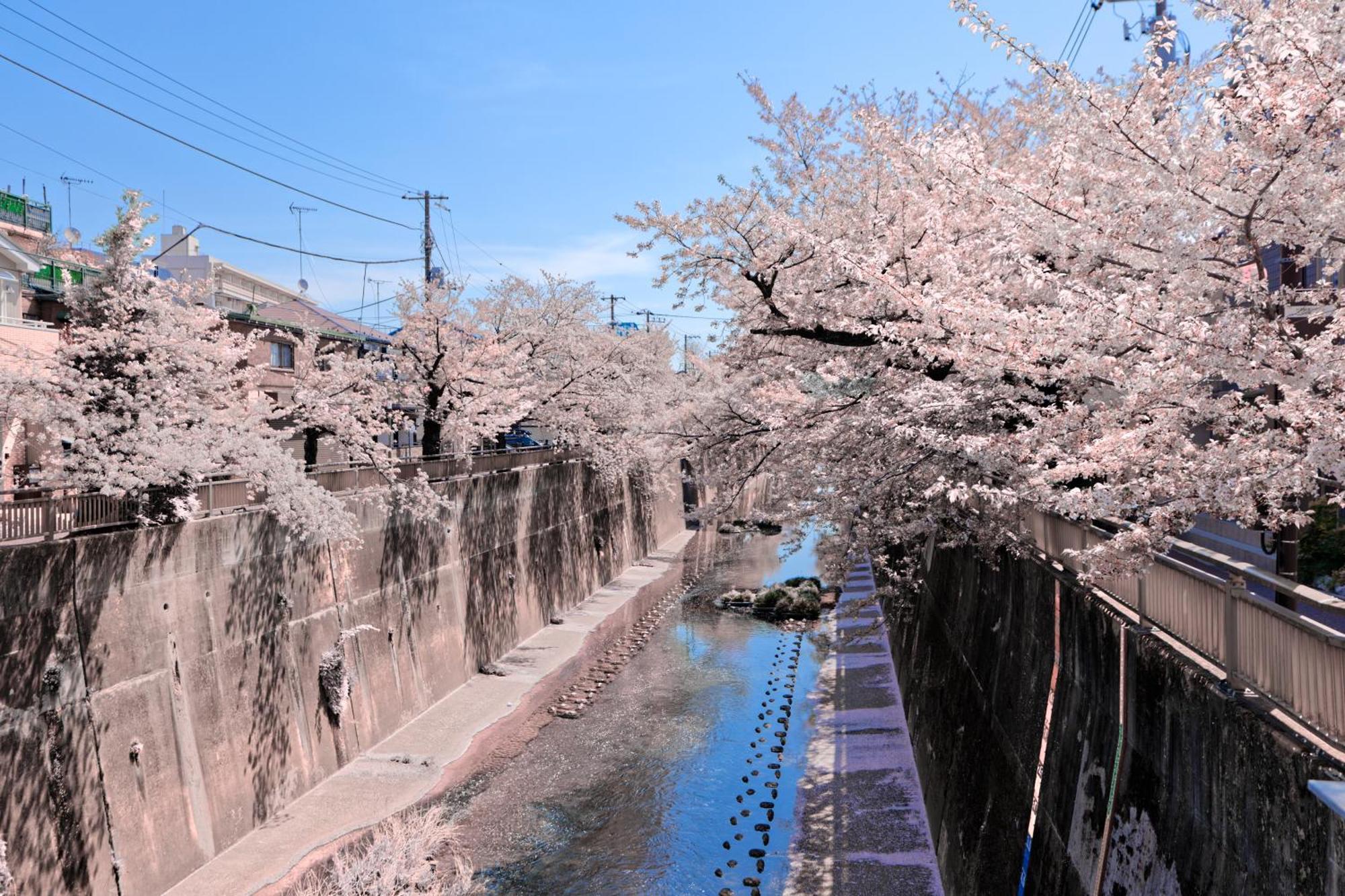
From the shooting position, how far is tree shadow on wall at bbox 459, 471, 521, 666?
25.0 metres

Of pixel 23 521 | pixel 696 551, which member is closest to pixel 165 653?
pixel 23 521

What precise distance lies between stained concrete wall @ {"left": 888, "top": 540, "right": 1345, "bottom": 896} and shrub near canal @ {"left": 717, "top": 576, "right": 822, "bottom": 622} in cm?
1727

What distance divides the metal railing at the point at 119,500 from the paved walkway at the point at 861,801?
1108cm

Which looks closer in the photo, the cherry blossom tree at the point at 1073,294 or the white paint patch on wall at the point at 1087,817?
the cherry blossom tree at the point at 1073,294

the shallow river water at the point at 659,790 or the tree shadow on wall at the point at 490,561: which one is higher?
the tree shadow on wall at the point at 490,561

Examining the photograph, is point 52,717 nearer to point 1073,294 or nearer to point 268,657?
point 268,657

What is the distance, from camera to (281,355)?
39719 millimetres

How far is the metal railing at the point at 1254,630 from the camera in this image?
193 inches

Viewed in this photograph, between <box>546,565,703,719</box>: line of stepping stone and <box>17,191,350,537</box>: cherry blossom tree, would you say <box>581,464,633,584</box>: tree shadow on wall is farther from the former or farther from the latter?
<box>17,191,350,537</box>: cherry blossom tree

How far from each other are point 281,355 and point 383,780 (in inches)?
1092

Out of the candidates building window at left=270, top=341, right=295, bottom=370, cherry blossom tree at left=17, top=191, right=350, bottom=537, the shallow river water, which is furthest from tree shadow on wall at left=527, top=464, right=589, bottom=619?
cherry blossom tree at left=17, top=191, right=350, bottom=537

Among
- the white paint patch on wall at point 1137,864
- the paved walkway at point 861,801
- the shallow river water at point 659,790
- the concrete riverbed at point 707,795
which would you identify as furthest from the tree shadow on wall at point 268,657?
the white paint patch on wall at point 1137,864

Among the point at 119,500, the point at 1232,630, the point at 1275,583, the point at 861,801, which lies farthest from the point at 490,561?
the point at 1275,583

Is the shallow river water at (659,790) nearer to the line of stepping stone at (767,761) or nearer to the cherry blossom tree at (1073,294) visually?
the line of stepping stone at (767,761)
